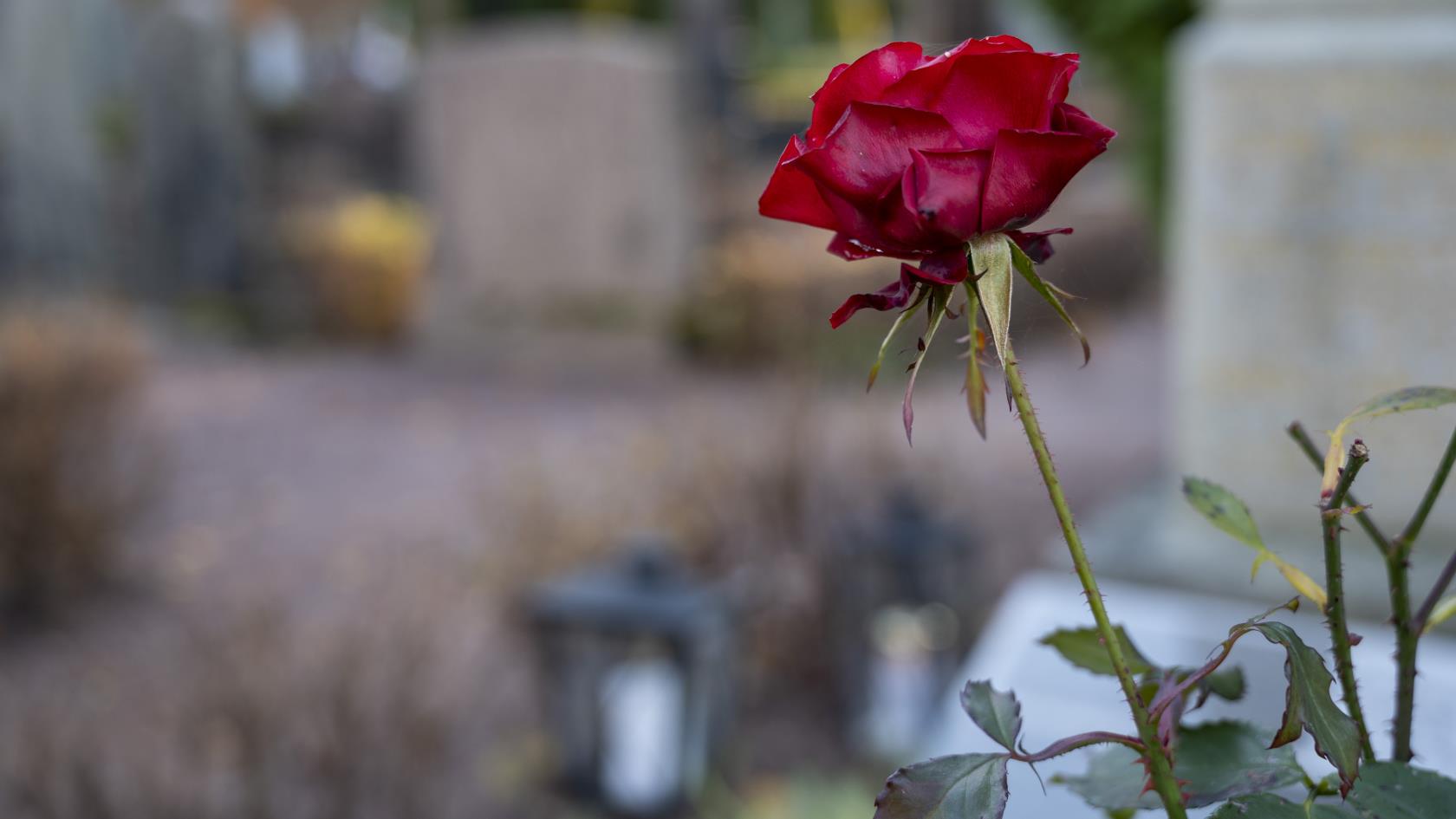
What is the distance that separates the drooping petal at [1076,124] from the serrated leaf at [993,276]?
4cm

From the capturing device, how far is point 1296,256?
2170mm

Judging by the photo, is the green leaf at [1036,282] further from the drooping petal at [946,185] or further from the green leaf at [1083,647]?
the green leaf at [1083,647]

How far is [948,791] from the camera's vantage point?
1.34ft

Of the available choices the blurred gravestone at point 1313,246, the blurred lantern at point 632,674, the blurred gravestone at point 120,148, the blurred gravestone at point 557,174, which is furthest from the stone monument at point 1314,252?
the blurred gravestone at point 120,148

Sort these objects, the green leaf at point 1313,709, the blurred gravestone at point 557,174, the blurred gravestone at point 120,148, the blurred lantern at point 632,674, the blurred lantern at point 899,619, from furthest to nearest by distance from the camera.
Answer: the blurred gravestone at point 120,148 < the blurred gravestone at point 557,174 < the blurred lantern at point 899,619 < the blurred lantern at point 632,674 < the green leaf at point 1313,709

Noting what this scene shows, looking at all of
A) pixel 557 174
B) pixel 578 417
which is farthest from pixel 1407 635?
pixel 557 174

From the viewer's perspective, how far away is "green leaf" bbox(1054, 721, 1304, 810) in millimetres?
440

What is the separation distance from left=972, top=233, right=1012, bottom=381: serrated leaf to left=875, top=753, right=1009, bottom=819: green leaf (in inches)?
5.2

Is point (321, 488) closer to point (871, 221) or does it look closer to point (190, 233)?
point (190, 233)

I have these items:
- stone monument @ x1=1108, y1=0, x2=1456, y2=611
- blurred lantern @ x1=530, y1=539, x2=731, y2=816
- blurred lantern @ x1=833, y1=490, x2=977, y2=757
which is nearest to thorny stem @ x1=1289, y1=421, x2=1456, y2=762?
stone monument @ x1=1108, y1=0, x2=1456, y2=611

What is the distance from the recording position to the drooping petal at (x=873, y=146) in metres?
0.38

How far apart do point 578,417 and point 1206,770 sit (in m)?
6.71

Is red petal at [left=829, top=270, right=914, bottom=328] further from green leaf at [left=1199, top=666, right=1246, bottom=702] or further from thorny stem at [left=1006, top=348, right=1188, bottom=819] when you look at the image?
green leaf at [left=1199, top=666, right=1246, bottom=702]

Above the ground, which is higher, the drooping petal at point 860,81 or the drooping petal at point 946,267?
the drooping petal at point 860,81
